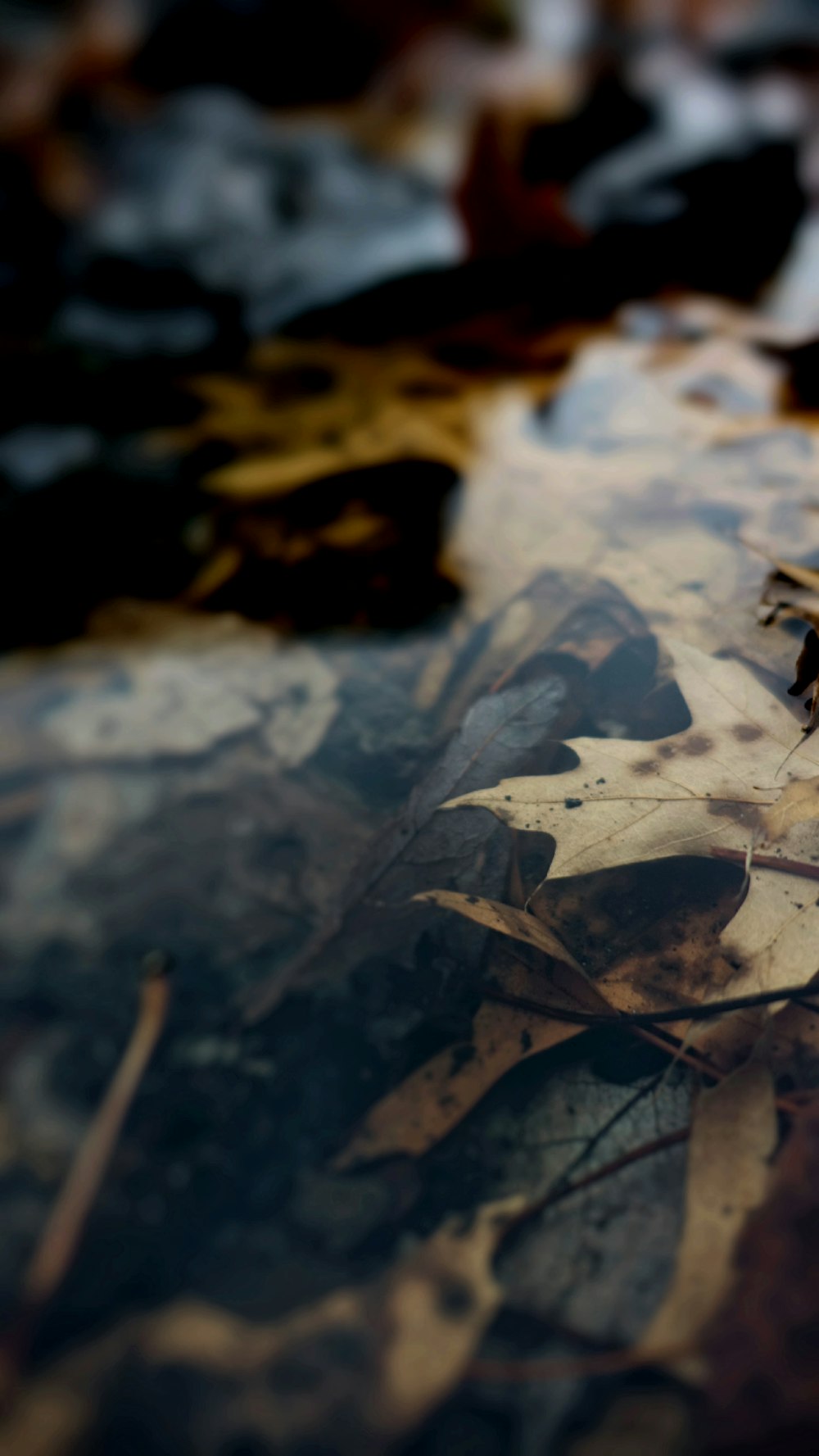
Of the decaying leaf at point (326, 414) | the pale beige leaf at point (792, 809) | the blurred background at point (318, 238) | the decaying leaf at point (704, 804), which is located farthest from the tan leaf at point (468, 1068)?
the decaying leaf at point (326, 414)

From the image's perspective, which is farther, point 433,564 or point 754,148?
point 754,148

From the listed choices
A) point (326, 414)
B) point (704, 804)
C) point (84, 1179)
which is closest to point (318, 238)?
point (326, 414)

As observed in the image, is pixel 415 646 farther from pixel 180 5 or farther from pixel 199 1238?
pixel 180 5

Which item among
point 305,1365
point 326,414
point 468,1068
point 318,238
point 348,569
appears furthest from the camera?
point 318,238

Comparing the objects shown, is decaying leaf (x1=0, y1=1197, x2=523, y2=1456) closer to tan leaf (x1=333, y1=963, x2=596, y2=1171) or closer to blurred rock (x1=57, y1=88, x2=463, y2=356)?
tan leaf (x1=333, y1=963, x2=596, y2=1171)

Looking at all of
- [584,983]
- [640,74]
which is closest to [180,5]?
[640,74]

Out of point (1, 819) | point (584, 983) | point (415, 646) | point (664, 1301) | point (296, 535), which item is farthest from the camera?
point (296, 535)

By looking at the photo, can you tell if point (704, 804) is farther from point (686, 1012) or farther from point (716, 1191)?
point (716, 1191)
